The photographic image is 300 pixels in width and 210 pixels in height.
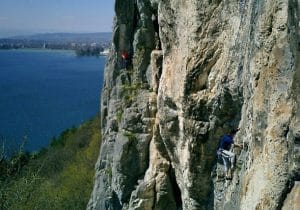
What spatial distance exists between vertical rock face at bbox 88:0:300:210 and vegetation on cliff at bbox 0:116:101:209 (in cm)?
333

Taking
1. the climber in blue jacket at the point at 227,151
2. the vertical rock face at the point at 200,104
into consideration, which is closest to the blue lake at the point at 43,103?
the vertical rock face at the point at 200,104

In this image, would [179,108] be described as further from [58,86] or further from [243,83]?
[58,86]

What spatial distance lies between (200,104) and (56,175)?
30.3 metres

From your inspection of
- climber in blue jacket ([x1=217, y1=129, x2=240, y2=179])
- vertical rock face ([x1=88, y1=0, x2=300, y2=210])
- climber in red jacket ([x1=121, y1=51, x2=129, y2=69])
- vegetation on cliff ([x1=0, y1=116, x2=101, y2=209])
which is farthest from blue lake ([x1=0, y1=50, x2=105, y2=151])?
climber in blue jacket ([x1=217, y1=129, x2=240, y2=179])

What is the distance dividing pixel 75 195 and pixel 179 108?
2007cm

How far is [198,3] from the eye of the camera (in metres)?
12.1

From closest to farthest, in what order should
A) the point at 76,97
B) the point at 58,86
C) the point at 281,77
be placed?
the point at 281,77 → the point at 76,97 → the point at 58,86

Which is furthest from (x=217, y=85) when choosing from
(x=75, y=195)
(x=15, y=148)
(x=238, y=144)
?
(x=75, y=195)

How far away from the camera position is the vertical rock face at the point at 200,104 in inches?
283

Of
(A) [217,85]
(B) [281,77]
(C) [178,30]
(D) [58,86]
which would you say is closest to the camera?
(B) [281,77]

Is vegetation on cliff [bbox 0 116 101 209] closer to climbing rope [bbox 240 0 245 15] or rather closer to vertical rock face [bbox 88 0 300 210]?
vertical rock face [bbox 88 0 300 210]

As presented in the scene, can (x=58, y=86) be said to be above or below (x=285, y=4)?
below

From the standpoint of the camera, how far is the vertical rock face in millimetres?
7176

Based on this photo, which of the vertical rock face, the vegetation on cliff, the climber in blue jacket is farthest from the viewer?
the vegetation on cliff
